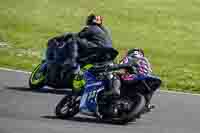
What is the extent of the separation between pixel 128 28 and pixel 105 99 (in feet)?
57.4

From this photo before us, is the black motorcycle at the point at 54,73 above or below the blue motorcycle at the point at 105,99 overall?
above

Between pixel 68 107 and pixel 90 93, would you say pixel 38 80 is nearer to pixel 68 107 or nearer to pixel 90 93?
pixel 68 107

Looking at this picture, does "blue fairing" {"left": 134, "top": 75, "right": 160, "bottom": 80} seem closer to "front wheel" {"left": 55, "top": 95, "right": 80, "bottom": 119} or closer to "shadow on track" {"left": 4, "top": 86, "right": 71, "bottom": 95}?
"front wheel" {"left": 55, "top": 95, "right": 80, "bottom": 119}

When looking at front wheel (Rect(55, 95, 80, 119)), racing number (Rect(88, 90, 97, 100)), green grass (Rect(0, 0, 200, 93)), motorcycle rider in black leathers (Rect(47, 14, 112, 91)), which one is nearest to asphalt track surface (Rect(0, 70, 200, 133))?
front wheel (Rect(55, 95, 80, 119))

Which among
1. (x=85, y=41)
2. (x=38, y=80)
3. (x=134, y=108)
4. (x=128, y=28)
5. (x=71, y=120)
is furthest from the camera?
(x=128, y=28)

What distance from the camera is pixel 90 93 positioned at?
13.3 meters

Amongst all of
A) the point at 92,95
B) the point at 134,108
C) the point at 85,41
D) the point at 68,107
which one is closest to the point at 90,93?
the point at 92,95

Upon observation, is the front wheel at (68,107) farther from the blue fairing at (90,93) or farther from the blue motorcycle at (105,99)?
the blue fairing at (90,93)

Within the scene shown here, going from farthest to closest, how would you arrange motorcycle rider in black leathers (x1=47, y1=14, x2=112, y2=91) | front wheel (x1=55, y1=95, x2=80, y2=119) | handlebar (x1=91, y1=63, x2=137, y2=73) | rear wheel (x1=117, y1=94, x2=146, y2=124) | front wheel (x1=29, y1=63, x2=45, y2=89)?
front wheel (x1=29, y1=63, x2=45, y2=89) < motorcycle rider in black leathers (x1=47, y1=14, x2=112, y2=91) < front wheel (x1=55, y1=95, x2=80, y2=119) < handlebar (x1=91, y1=63, x2=137, y2=73) < rear wheel (x1=117, y1=94, x2=146, y2=124)

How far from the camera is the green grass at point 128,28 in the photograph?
72.5 ft

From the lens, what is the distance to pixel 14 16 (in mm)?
31922

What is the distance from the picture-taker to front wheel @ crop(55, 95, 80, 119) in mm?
13586

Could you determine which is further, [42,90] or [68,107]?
[42,90]

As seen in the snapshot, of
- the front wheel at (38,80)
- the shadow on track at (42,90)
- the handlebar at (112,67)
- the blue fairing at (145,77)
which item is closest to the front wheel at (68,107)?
the handlebar at (112,67)
